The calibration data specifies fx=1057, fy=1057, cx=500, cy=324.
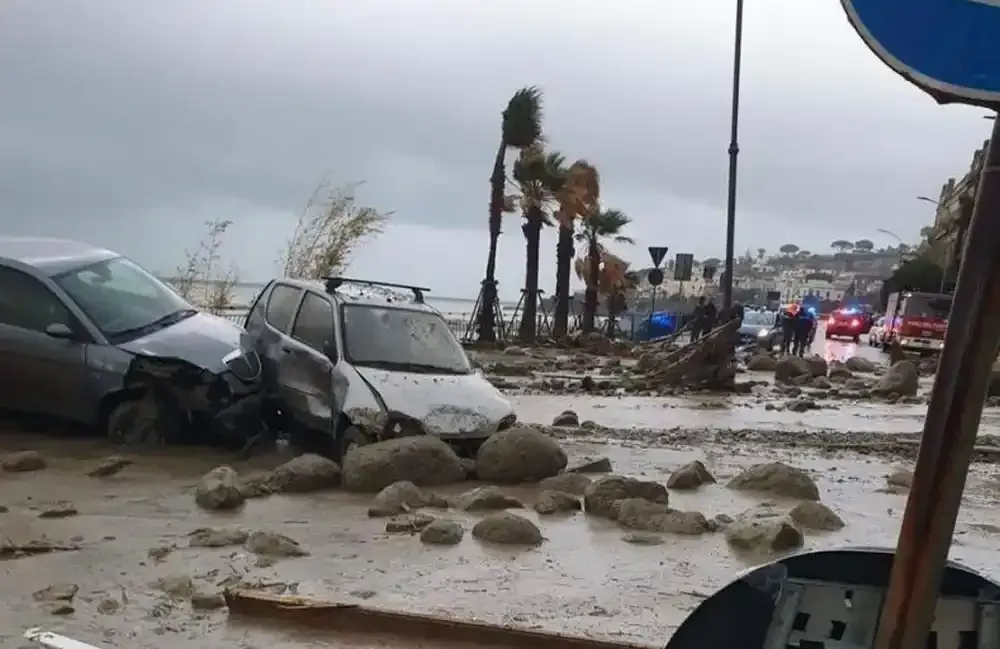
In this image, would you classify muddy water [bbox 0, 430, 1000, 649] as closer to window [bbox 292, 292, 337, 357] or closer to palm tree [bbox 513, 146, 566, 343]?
window [bbox 292, 292, 337, 357]

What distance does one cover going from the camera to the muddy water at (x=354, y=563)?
4965 millimetres

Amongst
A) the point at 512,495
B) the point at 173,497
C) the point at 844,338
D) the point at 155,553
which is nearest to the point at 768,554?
the point at 512,495

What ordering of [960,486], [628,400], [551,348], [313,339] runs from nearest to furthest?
[960,486] → [313,339] → [628,400] → [551,348]

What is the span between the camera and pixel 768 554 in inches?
248

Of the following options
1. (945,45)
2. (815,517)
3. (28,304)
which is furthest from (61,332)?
(945,45)

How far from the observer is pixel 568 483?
8.48 metres

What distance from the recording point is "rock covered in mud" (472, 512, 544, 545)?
6.60 m

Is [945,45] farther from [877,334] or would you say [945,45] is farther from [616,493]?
[877,334]

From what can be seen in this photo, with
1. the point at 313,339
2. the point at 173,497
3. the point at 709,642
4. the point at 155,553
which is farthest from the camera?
the point at 313,339

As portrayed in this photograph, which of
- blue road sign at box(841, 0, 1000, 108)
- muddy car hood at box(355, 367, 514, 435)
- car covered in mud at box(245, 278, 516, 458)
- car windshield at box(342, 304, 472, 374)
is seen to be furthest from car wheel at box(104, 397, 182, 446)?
blue road sign at box(841, 0, 1000, 108)

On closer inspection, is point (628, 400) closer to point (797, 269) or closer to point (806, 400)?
point (806, 400)

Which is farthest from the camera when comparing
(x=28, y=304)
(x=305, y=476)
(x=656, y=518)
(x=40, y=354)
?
(x=28, y=304)

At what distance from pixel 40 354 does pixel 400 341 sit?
3.39 m

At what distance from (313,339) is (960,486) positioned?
898cm
